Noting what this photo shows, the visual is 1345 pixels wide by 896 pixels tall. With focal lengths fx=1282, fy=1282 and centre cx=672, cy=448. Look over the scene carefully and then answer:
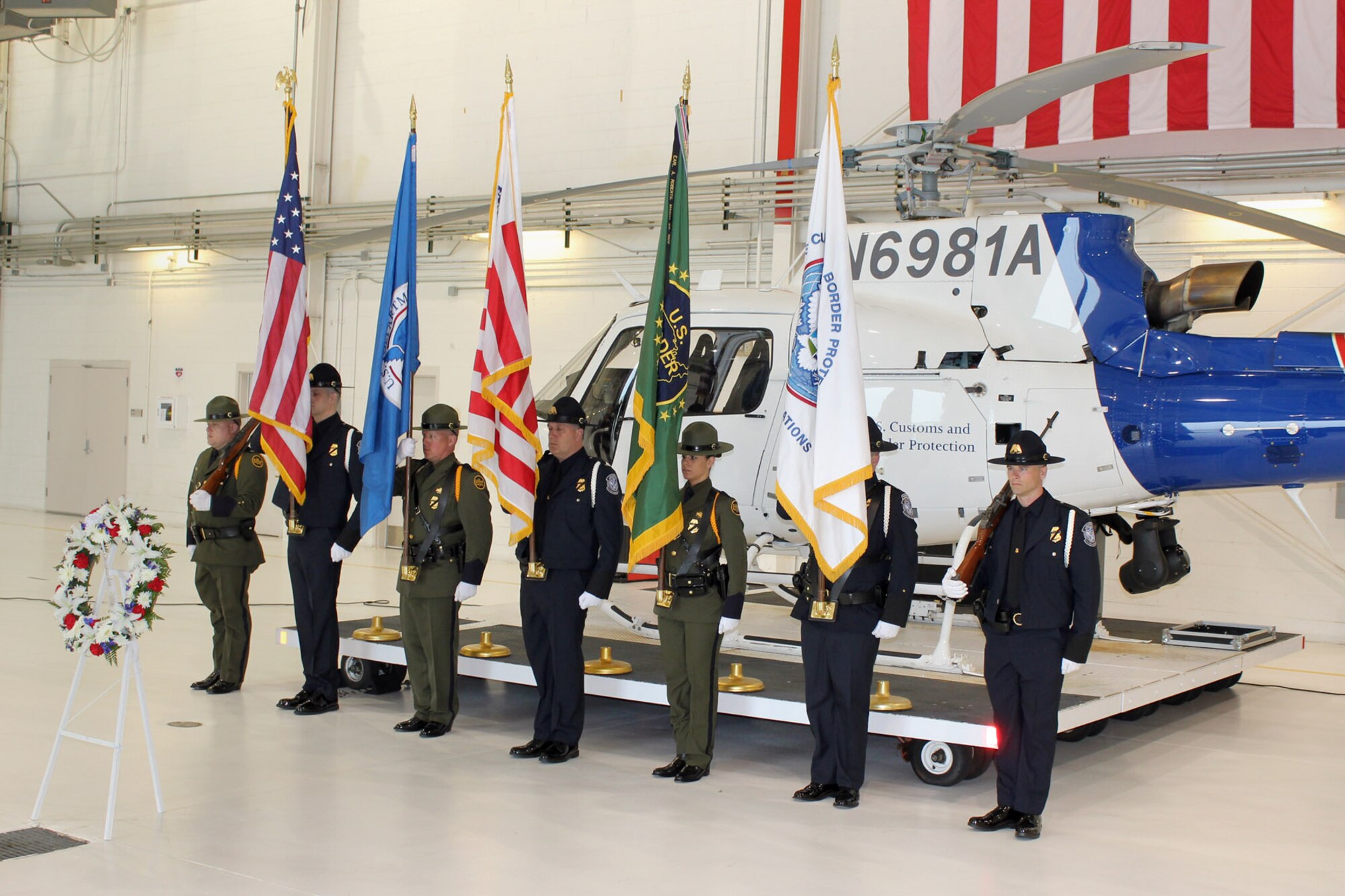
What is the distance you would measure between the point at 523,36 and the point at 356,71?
8.24ft

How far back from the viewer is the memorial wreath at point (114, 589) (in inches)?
189

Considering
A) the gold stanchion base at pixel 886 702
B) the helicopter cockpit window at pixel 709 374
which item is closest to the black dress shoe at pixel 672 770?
the gold stanchion base at pixel 886 702

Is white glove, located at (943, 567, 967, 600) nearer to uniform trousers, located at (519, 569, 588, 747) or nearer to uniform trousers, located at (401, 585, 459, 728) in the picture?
uniform trousers, located at (519, 569, 588, 747)

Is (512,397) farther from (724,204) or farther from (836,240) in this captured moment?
(724,204)

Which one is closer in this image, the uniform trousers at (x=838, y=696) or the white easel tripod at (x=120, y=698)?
the white easel tripod at (x=120, y=698)

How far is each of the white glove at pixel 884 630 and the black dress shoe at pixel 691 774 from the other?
1.09 metres

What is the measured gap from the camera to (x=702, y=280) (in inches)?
320

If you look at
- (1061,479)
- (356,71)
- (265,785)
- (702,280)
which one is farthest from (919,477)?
(356,71)

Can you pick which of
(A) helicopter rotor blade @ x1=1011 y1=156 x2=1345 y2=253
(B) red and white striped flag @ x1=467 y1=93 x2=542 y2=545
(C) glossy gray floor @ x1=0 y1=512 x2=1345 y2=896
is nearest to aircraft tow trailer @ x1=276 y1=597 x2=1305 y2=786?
(C) glossy gray floor @ x1=0 y1=512 x2=1345 y2=896

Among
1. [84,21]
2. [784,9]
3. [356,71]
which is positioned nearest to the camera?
[784,9]

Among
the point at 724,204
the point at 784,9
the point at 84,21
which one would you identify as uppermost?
the point at 84,21

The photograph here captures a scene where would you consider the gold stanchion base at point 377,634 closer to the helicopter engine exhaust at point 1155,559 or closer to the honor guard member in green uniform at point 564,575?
the honor guard member in green uniform at point 564,575

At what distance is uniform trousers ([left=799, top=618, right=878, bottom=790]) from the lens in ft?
17.5

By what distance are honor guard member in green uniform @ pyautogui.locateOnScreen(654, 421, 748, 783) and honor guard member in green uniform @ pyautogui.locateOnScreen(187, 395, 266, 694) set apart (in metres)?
2.67
